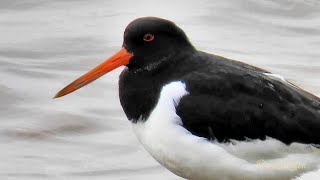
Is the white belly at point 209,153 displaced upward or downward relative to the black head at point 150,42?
downward

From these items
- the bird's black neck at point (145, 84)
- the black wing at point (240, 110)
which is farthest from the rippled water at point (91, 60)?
the black wing at point (240, 110)

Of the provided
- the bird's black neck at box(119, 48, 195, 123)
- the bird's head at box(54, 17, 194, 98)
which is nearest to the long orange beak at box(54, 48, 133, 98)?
the bird's head at box(54, 17, 194, 98)

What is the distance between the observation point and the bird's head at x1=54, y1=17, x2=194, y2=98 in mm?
7367

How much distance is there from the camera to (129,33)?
24.2ft

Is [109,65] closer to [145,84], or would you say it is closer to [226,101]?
[145,84]

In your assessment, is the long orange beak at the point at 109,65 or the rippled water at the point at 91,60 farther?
the rippled water at the point at 91,60

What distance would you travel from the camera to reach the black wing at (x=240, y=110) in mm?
6992

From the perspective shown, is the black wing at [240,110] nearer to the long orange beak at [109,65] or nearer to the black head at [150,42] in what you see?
the black head at [150,42]

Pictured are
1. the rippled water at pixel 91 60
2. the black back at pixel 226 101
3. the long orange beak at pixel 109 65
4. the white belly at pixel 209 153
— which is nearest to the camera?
the white belly at pixel 209 153

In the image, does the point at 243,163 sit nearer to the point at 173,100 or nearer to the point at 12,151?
the point at 173,100

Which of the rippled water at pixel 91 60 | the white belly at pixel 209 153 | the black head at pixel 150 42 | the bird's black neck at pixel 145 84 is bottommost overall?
the rippled water at pixel 91 60

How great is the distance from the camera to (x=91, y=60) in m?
11.0

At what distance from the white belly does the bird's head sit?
0.40 metres

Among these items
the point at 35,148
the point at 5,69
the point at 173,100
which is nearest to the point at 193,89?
the point at 173,100
